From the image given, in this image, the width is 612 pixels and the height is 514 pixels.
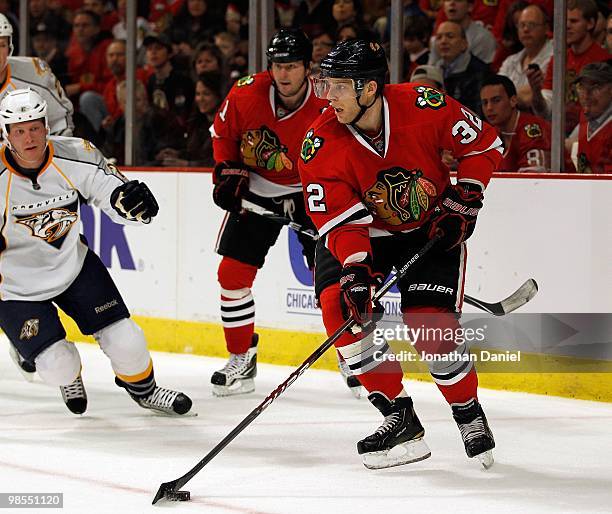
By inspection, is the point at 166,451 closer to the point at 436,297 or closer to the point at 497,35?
the point at 436,297

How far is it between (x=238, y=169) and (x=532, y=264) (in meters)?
1.11

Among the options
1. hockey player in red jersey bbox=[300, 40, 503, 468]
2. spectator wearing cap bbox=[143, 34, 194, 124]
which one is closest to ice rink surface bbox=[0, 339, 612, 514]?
hockey player in red jersey bbox=[300, 40, 503, 468]

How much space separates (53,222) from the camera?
13.1 feet

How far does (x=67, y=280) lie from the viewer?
405 cm

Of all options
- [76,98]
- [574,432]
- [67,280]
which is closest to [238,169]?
[67,280]

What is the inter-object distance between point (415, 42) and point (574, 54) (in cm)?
79

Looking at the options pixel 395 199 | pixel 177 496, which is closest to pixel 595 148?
pixel 395 199

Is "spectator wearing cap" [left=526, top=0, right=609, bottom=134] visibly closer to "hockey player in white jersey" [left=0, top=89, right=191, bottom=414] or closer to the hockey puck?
"hockey player in white jersey" [left=0, top=89, right=191, bottom=414]

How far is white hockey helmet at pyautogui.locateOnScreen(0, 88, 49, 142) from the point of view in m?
3.84

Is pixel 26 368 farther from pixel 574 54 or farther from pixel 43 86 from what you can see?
pixel 574 54

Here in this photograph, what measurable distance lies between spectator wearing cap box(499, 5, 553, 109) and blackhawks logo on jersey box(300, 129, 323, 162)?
5.24ft

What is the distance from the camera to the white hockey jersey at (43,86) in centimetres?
477

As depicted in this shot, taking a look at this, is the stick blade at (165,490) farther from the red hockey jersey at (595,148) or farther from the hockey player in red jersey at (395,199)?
the red hockey jersey at (595,148)

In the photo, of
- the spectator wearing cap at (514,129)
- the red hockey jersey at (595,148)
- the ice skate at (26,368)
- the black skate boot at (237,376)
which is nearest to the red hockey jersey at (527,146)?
the spectator wearing cap at (514,129)
